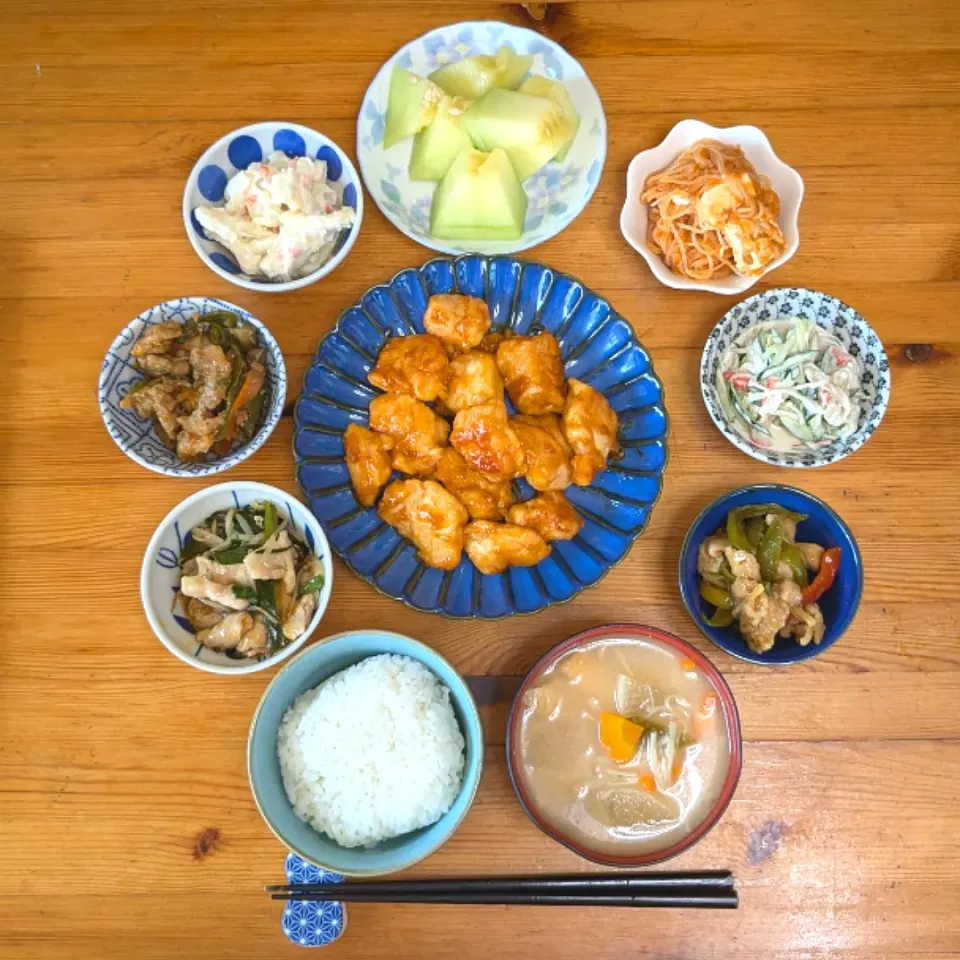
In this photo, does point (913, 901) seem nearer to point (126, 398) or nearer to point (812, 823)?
point (812, 823)

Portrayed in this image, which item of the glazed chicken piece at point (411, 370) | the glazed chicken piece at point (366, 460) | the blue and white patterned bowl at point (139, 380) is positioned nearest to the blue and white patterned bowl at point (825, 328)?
the glazed chicken piece at point (411, 370)

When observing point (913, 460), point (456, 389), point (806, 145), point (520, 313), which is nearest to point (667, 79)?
point (806, 145)

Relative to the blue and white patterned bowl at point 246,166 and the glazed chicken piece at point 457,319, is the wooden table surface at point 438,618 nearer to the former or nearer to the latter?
the blue and white patterned bowl at point 246,166

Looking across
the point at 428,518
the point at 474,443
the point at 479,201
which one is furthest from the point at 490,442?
the point at 479,201

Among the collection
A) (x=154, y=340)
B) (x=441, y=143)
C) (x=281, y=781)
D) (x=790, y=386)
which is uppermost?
(x=441, y=143)

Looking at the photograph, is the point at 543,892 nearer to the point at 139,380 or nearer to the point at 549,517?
the point at 549,517

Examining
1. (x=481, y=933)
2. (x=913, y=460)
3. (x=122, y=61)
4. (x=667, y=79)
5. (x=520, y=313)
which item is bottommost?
(x=481, y=933)

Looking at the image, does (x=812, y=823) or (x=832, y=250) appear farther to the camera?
(x=832, y=250)
